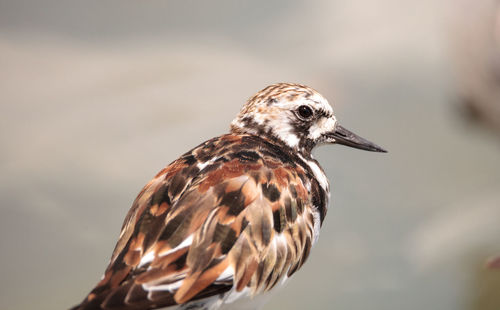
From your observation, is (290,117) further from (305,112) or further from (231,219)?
(231,219)

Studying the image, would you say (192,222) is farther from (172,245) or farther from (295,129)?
(295,129)

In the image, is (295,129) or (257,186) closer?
(257,186)

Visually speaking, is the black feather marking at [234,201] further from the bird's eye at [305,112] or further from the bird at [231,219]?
the bird's eye at [305,112]

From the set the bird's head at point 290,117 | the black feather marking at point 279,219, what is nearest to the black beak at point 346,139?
the bird's head at point 290,117

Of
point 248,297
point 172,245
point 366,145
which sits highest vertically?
point 366,145

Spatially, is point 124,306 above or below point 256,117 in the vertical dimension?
below

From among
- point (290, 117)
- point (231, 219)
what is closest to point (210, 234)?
point (231, 219)

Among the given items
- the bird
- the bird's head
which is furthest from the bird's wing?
the bird's head

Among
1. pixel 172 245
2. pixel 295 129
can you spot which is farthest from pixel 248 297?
pixel 295 129

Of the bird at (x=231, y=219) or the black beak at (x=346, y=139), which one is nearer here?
the bird at (x=231, y=219)
